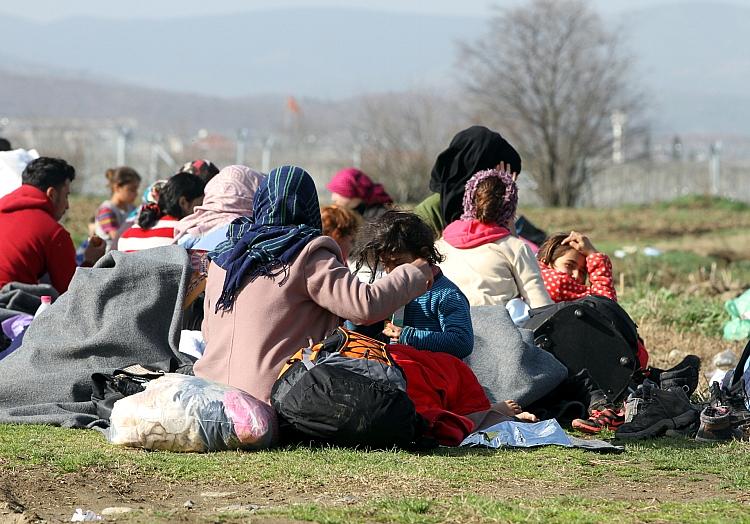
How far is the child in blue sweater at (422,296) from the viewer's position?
5.80 metres

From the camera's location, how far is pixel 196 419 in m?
5.39

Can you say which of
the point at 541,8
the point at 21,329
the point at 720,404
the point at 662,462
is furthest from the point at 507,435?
the point at 541,8

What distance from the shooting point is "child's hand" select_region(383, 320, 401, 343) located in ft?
20.0

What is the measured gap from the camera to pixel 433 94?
3662 cm

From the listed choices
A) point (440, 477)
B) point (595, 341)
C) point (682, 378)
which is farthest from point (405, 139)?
point (440, 477)

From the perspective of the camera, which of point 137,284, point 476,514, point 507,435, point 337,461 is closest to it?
point 476,514

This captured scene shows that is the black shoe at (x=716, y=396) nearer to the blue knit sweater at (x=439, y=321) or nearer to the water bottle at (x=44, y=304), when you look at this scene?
the blue knit sweater at (x=439, y=321)

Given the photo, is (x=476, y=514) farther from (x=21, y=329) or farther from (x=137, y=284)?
(x=21, y=329)

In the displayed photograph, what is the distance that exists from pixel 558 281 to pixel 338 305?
2615 millimetres

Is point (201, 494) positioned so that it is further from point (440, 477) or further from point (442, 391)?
point (442, 391)

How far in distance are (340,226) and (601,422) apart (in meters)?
2.59

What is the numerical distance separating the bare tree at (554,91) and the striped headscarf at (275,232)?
24.4m

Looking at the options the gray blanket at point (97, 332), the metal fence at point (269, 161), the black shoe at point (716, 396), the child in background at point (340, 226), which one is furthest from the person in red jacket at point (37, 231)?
the metal fence at point (269, 161)

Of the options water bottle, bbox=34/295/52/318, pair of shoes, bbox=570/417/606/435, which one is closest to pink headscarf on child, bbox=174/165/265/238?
water bottle, bbox=34/295/52/318
